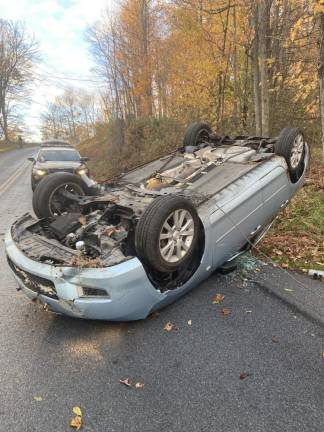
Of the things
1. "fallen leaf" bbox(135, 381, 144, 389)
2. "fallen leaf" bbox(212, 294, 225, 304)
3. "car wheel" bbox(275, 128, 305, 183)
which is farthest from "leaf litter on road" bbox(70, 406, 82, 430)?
"car wheel" bbox(275, 128, 305, 183)

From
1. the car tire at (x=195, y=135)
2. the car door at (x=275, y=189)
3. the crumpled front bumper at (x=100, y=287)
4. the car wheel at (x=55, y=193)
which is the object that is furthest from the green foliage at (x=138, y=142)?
the crumpled front bumper at (x=100, y=287)

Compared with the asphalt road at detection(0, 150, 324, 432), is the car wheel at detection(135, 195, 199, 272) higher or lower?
higher

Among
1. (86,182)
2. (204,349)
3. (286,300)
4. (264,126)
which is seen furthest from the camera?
(264,126)

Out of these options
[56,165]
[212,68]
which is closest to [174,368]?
[56,165]

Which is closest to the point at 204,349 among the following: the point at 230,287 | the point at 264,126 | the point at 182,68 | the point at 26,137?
the point at 230,287

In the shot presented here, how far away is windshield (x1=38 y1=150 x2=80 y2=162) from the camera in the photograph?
10703 mm

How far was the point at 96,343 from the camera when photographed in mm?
2947

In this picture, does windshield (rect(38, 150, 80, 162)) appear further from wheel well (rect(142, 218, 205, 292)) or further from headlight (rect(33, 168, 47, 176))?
wheel well (rect(142, 218, 205, 292))

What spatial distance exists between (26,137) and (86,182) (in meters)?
65.7

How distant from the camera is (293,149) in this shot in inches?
179

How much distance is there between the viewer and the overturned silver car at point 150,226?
2766 mm

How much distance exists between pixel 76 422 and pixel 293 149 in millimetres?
4067

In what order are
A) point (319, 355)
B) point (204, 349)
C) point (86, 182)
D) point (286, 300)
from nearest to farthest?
point (319, 355)
point (204, 349)
point (286, 300)
point (86, 182)

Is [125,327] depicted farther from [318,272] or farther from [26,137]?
[26,137]
